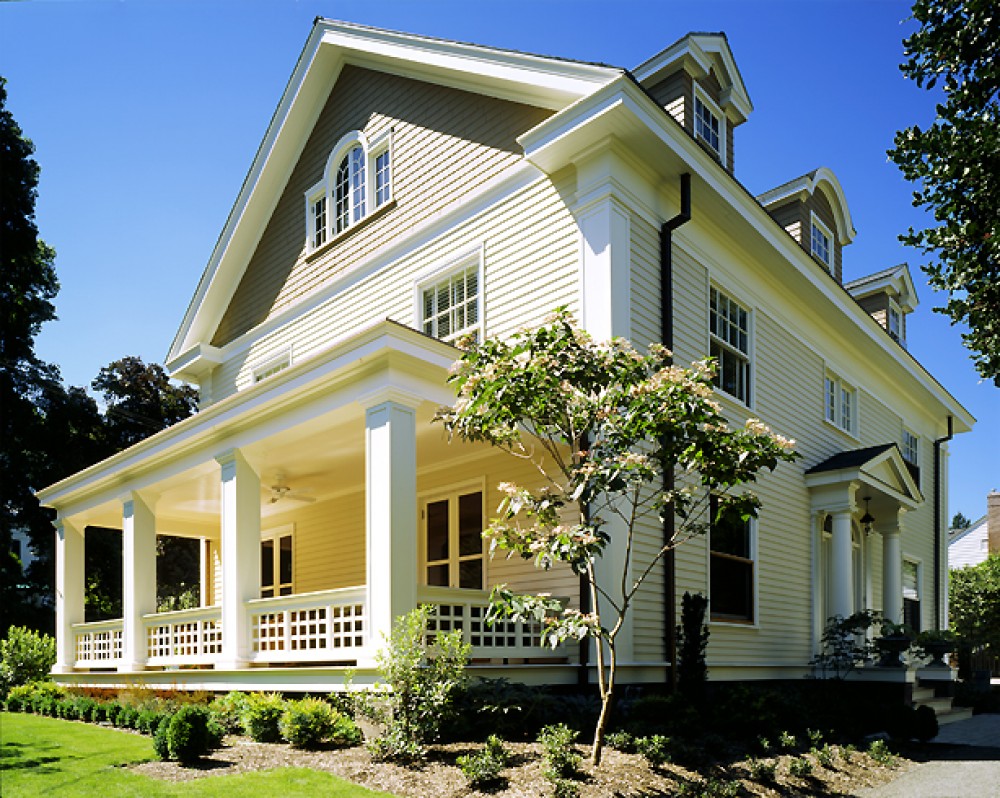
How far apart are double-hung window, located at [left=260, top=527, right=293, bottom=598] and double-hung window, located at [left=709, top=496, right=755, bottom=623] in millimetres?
8633

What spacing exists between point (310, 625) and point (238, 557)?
1403 millimetres

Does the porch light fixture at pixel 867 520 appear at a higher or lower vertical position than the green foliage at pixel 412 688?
higher

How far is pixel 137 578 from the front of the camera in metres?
13.2

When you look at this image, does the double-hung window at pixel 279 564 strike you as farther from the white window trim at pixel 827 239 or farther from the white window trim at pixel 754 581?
the white window trim at pixel 827 239

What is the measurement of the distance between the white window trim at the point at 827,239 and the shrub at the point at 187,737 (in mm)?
13977

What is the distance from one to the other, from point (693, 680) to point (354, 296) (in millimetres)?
8709

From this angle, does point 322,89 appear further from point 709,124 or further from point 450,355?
point 450,355

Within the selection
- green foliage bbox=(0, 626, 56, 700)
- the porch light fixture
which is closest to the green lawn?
green foliage bbox=(0, 626, 56, 700)

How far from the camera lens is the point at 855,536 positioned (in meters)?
18.4

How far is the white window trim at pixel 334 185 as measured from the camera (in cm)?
1527

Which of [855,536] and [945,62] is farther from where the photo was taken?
[855,536]

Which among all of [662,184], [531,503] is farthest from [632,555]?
[662,184]

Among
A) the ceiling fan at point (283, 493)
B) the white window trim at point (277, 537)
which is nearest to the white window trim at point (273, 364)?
the ceiling fan at point (283, 493)

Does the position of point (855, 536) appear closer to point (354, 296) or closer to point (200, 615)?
point (354, 296)
